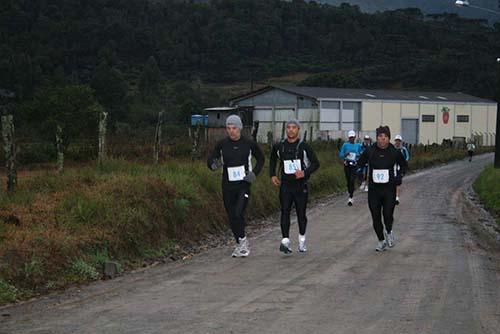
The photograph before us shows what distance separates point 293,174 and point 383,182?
4.84 ft

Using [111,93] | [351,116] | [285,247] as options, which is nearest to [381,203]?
[285,247]

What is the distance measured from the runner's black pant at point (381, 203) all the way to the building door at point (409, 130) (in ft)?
184

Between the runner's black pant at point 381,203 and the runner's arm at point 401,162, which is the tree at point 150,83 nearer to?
the runner's arm at point 401,162

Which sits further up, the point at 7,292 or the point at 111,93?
the point at 111,93

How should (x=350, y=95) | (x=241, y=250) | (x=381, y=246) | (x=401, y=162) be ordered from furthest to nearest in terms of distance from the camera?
(x=350, y=95) < (x=401, y=162) < (x=381, y=246) < (x=241, y=250)

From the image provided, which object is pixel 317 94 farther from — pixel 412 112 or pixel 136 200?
pixel 136 200

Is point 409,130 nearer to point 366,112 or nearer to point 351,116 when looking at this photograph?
point 366,112

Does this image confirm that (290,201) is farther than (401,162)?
No

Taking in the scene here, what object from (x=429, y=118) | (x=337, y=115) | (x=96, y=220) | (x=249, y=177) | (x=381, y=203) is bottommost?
(x=96, y=220)

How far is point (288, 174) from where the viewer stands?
11281mm

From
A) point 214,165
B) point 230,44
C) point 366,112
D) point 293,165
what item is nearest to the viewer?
point 293,165

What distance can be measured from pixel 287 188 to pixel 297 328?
4864 millimetres

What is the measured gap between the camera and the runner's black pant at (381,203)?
11.6 m

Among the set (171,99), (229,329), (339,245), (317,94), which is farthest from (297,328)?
(171,99)
